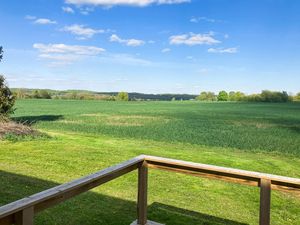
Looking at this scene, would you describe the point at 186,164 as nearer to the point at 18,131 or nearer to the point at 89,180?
the point at 89,180

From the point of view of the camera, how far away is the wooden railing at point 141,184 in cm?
202

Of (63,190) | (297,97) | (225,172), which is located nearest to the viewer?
(63,190)

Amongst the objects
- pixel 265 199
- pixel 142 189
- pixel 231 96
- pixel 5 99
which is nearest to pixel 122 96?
pixel 231 96

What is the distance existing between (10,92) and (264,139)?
1213cm

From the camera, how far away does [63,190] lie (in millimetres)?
2375

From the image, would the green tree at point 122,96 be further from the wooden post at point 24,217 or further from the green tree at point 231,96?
the wooden post at point 24,217

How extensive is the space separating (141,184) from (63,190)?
146 centimetres

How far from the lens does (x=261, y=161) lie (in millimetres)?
9711

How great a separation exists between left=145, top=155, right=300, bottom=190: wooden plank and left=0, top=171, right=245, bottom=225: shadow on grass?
1331mm

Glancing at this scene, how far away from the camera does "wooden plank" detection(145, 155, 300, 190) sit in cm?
289

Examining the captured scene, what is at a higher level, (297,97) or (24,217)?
(297,97)

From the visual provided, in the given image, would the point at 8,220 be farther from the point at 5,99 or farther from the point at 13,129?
the point at 5,99

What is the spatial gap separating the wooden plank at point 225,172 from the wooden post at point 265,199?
0.17 feet

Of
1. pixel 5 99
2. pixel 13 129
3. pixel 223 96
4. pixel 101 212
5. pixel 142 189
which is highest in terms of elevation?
pixel 223 96
